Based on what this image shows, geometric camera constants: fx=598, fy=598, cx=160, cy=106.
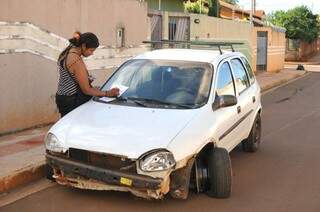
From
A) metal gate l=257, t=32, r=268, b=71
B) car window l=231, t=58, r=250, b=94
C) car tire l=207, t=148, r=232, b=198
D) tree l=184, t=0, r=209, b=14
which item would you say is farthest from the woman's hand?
metal gate l=257, t=32, r=268, b=71

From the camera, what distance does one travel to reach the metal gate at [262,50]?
94.5ft

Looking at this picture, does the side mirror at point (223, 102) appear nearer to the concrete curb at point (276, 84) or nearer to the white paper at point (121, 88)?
the white paper at point (121, 88)

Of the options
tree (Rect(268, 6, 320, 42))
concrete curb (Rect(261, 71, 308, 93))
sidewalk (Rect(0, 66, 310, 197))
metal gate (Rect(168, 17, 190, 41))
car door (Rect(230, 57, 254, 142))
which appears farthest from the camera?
tree (Rect(268, 6, 320, 42))

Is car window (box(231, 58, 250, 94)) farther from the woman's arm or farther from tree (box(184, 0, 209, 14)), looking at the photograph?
tree (box(184, 0, 209, 14))

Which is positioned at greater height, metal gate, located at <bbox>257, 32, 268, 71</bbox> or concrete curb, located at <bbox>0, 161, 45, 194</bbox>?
metal gate, located at <bbox>257, 32, 268, 71</bbox>

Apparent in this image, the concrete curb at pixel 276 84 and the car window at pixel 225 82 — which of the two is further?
the concrete curb at pixel 276 84

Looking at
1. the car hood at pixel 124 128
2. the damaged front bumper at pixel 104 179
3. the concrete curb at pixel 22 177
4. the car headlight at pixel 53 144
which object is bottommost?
the concrete curb at pixel 22 177

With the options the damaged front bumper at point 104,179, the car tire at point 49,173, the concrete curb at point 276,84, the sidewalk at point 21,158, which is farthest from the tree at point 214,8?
the damaged front bumper at point 104,179

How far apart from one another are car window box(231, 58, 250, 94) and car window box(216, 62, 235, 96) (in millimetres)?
235

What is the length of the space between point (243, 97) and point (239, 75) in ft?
1.19

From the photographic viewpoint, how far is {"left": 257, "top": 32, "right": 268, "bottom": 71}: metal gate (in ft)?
94.5

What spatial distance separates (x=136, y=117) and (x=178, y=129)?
53 cm

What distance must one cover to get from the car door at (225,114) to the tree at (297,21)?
1623 inches

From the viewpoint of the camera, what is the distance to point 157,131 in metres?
5.98
